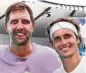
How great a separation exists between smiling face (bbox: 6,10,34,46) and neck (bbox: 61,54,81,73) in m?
0.22

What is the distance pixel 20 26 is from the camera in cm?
100

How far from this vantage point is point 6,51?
3.37ft

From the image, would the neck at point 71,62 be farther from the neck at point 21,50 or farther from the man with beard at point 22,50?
the neck at point 21,50

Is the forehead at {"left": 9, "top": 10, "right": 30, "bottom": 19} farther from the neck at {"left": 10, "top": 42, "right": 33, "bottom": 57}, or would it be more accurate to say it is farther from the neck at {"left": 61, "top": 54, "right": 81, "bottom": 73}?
the neck at {"left": 61, "top": 54, "right": 81, "bottom": 73}

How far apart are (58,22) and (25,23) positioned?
6.5 inches

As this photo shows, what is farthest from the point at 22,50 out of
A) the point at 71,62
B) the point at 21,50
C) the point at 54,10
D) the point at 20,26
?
the point at 54,10

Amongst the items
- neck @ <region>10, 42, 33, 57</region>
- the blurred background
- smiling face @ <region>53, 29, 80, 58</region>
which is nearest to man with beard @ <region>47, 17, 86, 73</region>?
smiling face @ <region>53, 29, 80, 58</region>

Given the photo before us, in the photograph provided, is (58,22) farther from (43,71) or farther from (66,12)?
(66,12)

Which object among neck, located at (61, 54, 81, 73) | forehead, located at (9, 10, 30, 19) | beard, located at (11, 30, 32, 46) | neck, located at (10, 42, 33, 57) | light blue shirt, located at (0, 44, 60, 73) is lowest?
neck, located at (61, 54, 81, 73)

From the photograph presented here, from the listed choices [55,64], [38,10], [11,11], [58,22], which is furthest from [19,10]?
[38,10]

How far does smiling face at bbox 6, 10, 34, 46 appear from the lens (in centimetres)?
98

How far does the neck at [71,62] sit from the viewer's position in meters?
1.07

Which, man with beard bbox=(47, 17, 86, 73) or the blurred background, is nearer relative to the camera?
man with beard bbox=(47, 17, 86, 73)

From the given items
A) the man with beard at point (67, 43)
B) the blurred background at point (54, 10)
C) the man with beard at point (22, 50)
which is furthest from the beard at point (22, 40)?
the blurred background at point (54, 10)
